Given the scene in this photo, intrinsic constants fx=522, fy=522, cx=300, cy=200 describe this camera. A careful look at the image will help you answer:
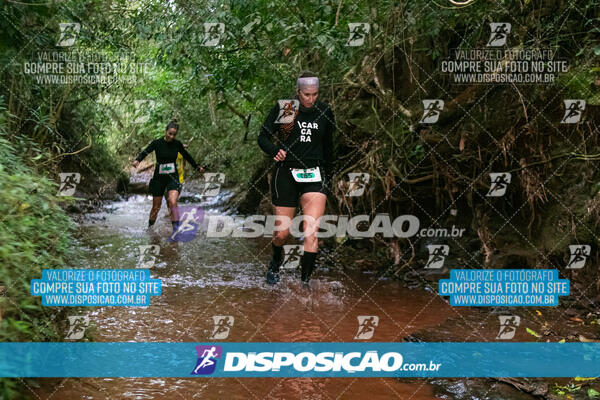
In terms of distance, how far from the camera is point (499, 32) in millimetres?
5281

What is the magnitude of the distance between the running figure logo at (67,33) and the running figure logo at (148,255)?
3137 mm

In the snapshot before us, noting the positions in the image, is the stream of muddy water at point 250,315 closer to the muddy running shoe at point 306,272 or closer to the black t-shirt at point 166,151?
the muddy running shoe at point 306,272

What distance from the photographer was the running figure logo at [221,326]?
3901mm

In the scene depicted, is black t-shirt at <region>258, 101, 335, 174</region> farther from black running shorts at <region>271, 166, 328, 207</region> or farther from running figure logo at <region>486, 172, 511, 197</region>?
running figure logo at <region>486, 172, 511, 197</region>

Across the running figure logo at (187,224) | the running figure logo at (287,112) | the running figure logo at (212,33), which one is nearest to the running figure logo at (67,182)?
the running figure logo at (187,224)

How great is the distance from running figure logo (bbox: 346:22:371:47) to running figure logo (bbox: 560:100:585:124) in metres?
2.45

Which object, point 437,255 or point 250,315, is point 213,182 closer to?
point 437,255

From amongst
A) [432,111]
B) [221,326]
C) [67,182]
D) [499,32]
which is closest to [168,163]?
[67,182]

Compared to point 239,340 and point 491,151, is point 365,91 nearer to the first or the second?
point 491,151

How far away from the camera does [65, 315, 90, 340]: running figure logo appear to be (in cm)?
315

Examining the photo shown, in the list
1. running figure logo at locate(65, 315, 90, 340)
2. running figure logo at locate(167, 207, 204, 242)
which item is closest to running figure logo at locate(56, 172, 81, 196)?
running figure logo at locate(167, 207, 204, 242)

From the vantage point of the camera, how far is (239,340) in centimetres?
383

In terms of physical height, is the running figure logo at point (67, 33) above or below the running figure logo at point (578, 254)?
above

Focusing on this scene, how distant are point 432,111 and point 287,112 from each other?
5.89ft
